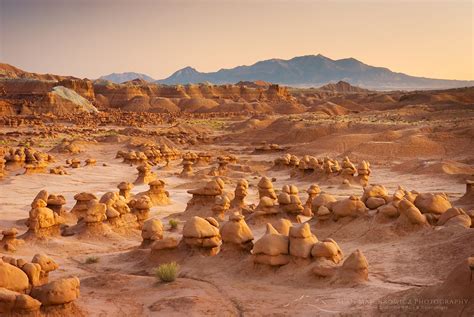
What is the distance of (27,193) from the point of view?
1977 centimetres

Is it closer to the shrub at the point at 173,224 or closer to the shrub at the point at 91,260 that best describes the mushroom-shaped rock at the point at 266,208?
the shrub at the point at 173,224

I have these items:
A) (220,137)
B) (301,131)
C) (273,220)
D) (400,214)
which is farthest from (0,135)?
(400,214)

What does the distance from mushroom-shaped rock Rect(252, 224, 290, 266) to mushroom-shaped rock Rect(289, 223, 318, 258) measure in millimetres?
139

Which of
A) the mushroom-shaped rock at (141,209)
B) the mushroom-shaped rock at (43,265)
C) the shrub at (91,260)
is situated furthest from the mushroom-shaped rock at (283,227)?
the mushroom-shaped rock at (141,209)

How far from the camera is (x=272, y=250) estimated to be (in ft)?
30.2

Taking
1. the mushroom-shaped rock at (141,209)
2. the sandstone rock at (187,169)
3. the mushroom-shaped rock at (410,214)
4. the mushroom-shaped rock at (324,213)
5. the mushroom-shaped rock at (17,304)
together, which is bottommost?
the sandstone rock at (187,169)

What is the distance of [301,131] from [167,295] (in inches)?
1367

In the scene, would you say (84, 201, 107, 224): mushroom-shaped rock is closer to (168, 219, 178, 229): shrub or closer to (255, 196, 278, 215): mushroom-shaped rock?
(168, 219, 178, 229): shrub

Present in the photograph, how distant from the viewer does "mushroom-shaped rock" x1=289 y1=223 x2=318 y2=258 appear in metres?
9.07

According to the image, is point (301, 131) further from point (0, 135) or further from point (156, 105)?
point (156, 105)

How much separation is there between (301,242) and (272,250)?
20.7 inches

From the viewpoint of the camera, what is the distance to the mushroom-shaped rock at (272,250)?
30.2 ft

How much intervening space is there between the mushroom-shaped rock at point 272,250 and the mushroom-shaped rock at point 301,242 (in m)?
0.14

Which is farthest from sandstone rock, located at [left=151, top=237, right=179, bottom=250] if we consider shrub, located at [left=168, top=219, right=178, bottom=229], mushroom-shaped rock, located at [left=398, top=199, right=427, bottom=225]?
mushroom-shaped rock, located at [left=398, top=199, right=427, bottom=225]
